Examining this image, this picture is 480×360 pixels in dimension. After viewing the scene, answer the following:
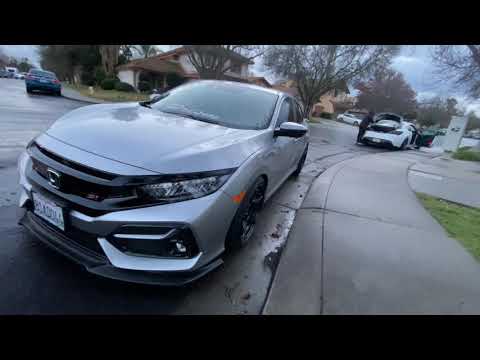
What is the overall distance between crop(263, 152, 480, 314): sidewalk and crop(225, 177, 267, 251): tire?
45cm

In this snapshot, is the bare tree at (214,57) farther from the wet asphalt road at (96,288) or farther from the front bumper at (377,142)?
the wet asphalt road at (96,288)

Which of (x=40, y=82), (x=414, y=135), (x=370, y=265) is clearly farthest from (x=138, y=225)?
(x=40, y=82)

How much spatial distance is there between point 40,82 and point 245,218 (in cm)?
1790

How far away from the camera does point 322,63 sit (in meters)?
25.2

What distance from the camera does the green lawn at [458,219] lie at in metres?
3.11

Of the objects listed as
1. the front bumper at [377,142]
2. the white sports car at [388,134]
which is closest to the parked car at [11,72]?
the front bumper at [377,142]

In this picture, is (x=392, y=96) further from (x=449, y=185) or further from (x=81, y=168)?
(x=81, y=168)

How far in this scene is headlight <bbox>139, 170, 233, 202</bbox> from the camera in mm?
1565

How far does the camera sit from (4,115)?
7355 mm

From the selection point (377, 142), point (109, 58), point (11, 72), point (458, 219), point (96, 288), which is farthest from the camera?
point (11, 72)

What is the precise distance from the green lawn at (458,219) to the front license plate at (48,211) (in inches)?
157

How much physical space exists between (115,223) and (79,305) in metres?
0.70
